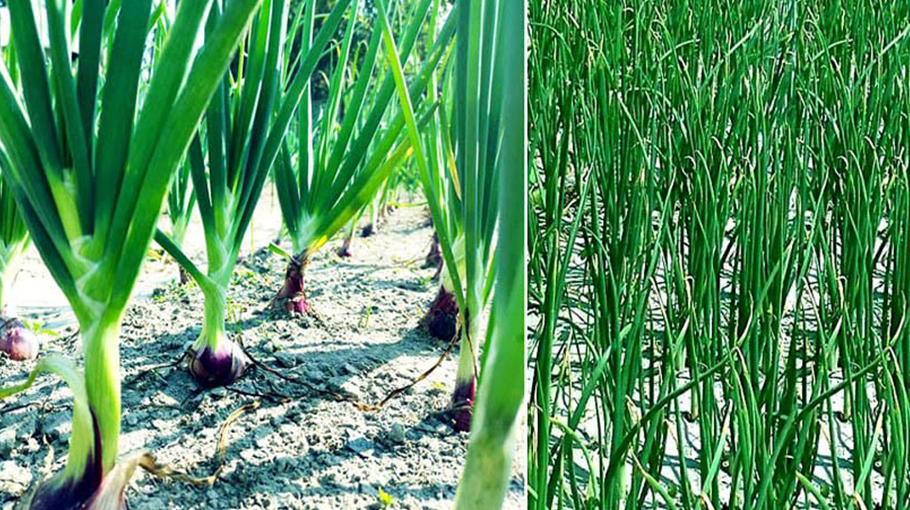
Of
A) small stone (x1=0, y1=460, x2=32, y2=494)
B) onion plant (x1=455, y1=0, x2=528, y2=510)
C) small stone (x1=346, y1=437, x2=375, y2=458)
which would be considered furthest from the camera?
small stone (x1=346, y1=437, x2=375, y2=458)

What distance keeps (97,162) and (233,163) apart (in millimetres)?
344

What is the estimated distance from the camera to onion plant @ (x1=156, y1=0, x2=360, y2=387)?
963 mm

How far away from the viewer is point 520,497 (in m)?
0.82

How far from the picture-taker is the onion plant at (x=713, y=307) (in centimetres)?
79

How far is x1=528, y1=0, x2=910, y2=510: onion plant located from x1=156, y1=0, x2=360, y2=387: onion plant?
352 mm

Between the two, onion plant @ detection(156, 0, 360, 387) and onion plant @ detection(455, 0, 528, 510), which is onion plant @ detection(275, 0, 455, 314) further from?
onion plant @ detection(455, 0, 528, 510)

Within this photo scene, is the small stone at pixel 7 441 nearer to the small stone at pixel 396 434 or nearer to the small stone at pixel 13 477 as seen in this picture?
the small stone at pixel 13 477

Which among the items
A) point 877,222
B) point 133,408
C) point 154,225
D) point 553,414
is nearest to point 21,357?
point 133,408

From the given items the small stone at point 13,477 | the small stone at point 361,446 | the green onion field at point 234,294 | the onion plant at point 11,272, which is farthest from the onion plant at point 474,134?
the onion plant at point 11,272

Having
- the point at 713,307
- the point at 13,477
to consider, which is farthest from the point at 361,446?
the point at 713,307

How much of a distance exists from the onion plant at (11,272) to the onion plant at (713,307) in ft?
2.24

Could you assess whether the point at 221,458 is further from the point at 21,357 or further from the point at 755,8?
the point at 755,8

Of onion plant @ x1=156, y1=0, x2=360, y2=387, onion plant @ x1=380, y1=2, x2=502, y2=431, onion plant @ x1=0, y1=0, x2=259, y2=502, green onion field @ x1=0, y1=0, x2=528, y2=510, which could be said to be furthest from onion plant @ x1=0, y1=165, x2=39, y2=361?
onion plant @ x1=380, y1=2, x2=502, y2=431

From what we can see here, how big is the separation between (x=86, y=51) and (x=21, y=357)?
0.60 m
